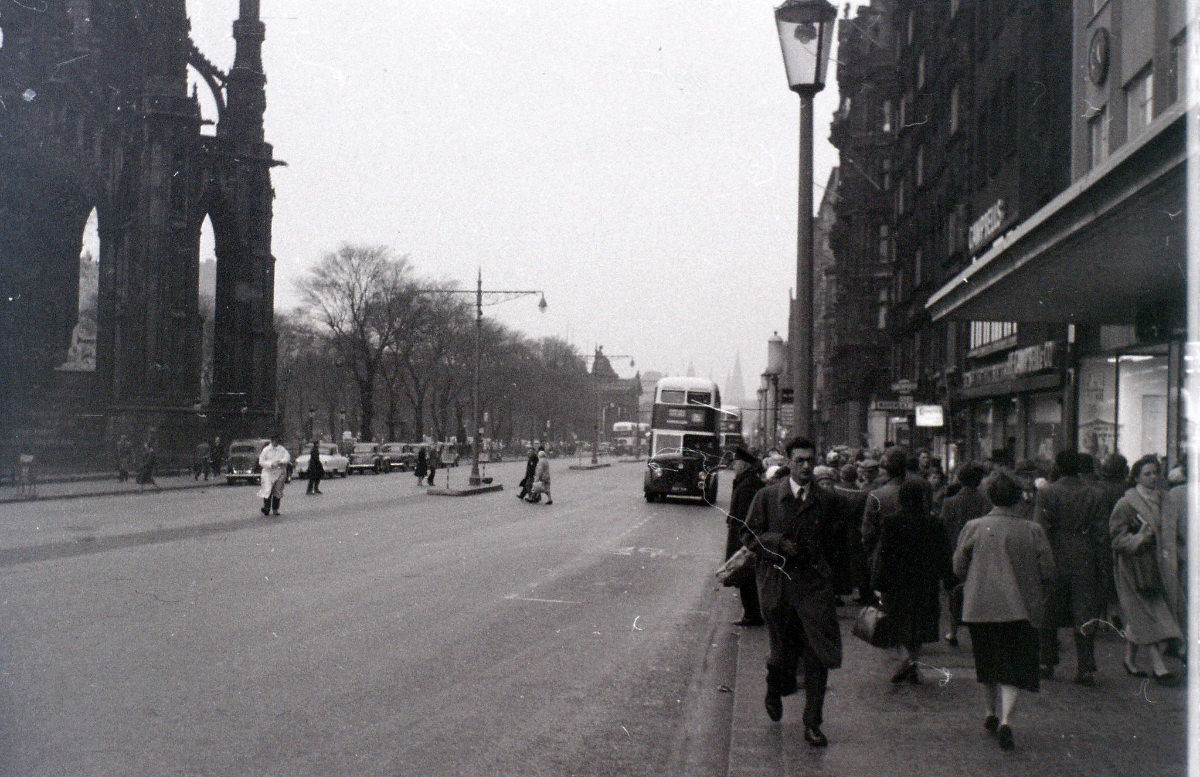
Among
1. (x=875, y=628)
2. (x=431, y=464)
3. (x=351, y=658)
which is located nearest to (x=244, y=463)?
(x=431, y=464)

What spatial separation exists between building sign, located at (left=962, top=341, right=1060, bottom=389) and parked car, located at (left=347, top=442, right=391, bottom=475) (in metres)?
41.7

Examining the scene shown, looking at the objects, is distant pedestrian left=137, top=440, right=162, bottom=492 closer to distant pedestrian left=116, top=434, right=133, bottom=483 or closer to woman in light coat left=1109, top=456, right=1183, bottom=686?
distant pedestrian left=116, top=434, right=133, bottom=483

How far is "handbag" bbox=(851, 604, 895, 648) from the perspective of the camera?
26.8 ft

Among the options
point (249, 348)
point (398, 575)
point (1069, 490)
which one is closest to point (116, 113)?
point (249, 348)

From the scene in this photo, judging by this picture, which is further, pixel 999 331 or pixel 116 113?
pixel 116 113

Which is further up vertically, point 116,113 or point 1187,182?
point 116,113

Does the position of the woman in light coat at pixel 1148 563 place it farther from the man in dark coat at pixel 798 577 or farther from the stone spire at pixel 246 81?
the stone spire at pixel 246 81

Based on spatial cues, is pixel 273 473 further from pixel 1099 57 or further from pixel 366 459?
pixel 366 459

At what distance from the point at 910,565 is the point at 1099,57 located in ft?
49.7

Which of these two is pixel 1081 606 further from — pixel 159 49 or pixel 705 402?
pixel 159 49

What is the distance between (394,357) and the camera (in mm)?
80125

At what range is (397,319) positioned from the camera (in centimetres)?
7419

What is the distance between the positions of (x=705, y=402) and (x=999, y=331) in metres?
17.0

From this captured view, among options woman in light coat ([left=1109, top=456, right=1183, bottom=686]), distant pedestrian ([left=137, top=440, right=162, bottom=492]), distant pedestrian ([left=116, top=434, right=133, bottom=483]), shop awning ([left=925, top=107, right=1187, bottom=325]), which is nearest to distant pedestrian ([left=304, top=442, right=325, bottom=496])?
distant pedestrian ([left=137, top=440, right=162, bottom=492])
